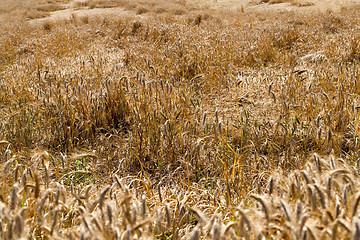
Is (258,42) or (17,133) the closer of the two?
(17,133)

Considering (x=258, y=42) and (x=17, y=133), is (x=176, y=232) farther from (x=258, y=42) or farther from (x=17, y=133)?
Result: (x=258, y=42)

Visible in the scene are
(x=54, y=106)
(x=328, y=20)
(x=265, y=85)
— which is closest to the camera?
(x=54, y=106)

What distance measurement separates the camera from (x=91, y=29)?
25.1 feet

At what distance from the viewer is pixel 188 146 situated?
216 cm

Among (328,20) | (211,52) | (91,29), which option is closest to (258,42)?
(211,52)

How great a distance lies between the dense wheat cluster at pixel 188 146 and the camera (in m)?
1.04

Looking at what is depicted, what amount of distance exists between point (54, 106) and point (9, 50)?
4.32 metres

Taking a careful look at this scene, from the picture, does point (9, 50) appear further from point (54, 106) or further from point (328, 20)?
point (328, 20)

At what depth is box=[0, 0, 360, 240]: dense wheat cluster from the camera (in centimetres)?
104

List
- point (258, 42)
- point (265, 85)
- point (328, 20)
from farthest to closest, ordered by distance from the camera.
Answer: point (328, 20) < point (258, 42) < point (265, 85)

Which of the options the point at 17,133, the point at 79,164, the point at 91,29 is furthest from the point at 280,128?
the point at 91,29

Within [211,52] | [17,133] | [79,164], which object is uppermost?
[211,52]

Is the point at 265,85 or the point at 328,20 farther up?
the point at 328,20

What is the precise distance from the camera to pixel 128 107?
282 cm
